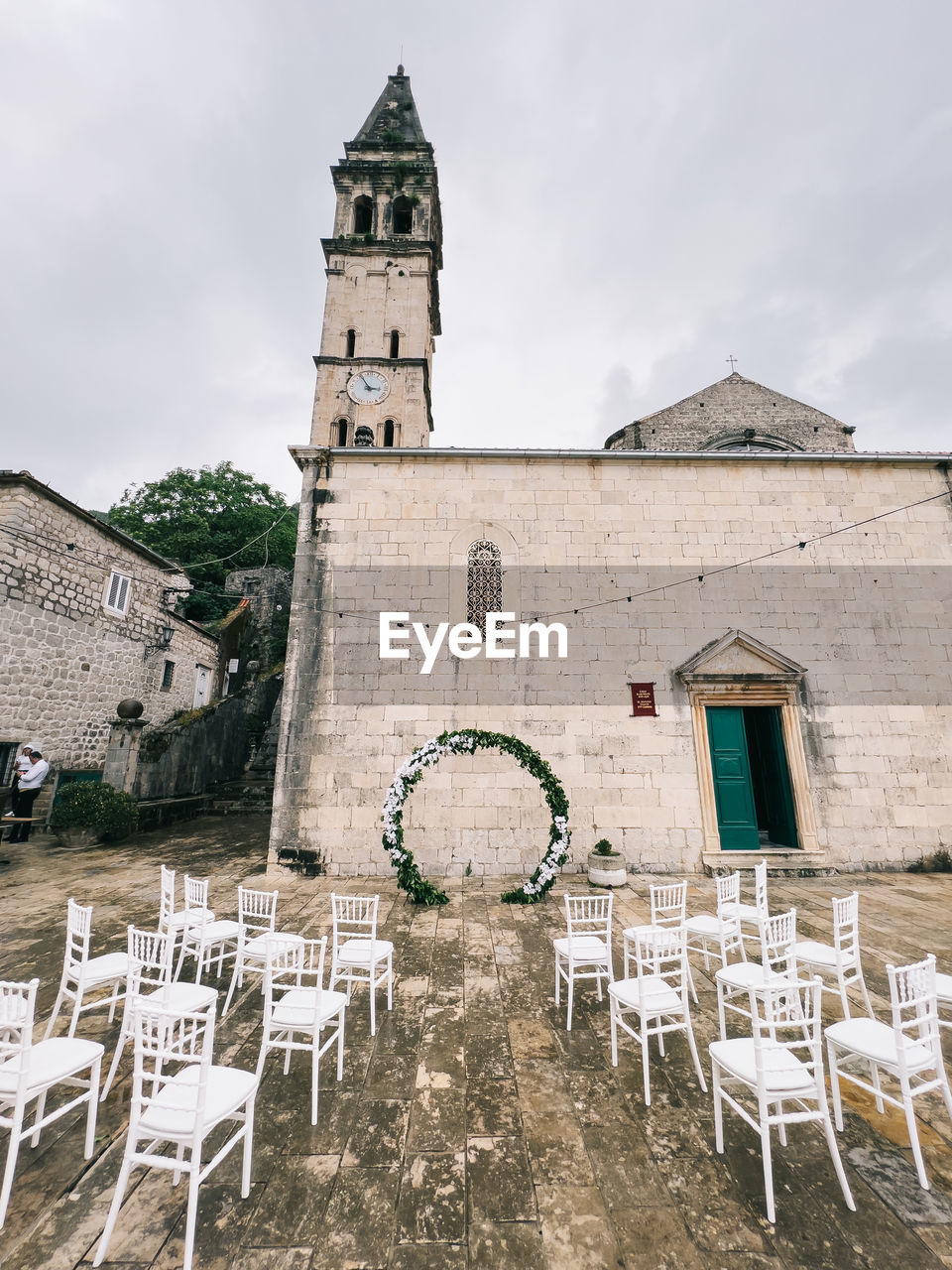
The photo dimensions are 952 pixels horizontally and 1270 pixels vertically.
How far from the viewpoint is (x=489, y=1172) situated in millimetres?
2527

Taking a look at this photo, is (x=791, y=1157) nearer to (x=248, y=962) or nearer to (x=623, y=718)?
(x=248, y=962)

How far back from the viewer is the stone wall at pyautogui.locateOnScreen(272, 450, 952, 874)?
26.6 ft

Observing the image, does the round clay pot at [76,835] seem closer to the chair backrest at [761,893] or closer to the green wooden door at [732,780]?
the chair backrest at [761,893]

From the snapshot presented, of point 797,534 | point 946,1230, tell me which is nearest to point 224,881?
point 946,1230

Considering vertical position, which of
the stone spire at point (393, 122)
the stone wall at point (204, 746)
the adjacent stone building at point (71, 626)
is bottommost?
the stone wall at point (204, 746)

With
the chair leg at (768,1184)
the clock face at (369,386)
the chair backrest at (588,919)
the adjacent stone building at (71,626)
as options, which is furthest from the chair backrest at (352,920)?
Answer: the clock face at (369,386)

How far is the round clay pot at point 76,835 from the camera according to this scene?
31.3 feet

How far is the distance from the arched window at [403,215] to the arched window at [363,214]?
0.91 m

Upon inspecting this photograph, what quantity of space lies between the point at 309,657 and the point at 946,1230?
27.2ft

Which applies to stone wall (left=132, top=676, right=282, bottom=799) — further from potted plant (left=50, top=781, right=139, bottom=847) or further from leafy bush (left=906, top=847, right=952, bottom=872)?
leafy bush (left=906, top=847, right=952, bottom=872)

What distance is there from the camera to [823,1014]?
4.07m

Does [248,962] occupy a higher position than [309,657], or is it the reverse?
[309,657]

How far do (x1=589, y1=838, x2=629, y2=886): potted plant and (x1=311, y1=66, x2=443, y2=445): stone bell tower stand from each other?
13385 millimetres

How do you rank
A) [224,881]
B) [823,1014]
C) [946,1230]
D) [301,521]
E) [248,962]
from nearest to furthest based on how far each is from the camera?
[946,1230] < [823,1014] < [248,962] < [224,881] < [301,521]
